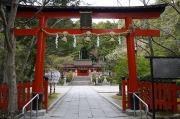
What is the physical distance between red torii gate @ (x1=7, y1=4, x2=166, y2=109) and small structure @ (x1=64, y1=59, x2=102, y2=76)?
4192cm

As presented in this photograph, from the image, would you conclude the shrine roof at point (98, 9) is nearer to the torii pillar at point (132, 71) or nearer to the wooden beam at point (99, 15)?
the wooden beam at point (99, 15)

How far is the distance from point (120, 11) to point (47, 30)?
11.0 feet

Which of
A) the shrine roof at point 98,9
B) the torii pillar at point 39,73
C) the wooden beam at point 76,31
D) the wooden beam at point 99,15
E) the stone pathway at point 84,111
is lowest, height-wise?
the stone pathway at point 84,111

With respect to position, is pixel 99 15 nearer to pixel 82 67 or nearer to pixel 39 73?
pixel 39 73

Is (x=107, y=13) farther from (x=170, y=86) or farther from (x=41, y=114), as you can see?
(x=41, y=114)

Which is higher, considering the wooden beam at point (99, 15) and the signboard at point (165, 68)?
the wooden beam at point (99, 15)

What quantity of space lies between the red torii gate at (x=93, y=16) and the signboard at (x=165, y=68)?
5.55 feet

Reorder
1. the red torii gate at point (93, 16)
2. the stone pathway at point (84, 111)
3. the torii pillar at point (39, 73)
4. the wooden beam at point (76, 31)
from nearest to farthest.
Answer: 1. the stone pathway at point (84, 111)
2. the torii pillar at point (39, 73)
3. the red torii gate at point (93, 16)
4. the wooden beam at point (76, 31)

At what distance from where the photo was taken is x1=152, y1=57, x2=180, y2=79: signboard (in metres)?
5.35

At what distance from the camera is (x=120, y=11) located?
736cm

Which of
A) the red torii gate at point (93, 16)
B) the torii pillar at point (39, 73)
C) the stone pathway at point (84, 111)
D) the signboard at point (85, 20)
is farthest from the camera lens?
the signboard at point (85, 20)

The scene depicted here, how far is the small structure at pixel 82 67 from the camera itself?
1953 inches

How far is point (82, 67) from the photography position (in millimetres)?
50219

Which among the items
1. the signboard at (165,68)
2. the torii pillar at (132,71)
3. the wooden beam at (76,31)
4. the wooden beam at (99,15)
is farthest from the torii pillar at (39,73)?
the signboard at (165,68)
